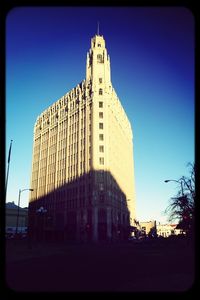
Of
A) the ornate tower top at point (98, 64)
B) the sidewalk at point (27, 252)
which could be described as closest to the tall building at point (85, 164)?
the ornate tower top at point (98, 64)

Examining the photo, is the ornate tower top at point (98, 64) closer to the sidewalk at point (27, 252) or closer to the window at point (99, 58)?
the window at point (99, 58)

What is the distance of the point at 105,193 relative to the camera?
7275 cm

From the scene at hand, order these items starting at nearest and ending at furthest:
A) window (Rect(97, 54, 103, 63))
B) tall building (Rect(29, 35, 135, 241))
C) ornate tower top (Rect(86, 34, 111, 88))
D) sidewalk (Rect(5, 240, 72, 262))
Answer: sidewalk (Rect(5, 240, 72, 262)) < tall building (Rect(29, 35, 135, 241)) < ornate tower top (Rect(86, 34, 111, 88)) < window (Rect(97, 54, 103, 63))

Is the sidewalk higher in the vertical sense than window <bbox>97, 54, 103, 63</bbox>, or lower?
lower

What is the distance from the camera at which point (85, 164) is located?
76062 mm

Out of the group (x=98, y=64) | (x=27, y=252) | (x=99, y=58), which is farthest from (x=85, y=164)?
(x=27, y=252)

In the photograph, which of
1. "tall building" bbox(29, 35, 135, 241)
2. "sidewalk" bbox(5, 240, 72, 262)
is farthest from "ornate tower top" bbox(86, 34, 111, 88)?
"sidewalk" bbox(5, 240, 72, 262)

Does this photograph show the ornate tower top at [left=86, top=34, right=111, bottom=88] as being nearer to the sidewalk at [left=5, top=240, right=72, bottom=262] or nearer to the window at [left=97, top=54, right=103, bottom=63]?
the window at [left=97, top=54, right=103, bottom=63]

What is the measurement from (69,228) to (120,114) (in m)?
42.2

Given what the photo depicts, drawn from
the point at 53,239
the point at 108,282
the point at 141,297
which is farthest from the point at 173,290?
the point at 53,239

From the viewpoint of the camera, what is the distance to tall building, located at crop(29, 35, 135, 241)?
7262 cm

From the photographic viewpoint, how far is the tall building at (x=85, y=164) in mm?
72625

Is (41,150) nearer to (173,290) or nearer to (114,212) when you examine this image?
(114,212)

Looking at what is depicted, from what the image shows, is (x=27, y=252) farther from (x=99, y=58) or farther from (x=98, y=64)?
(x=99, y=58)
